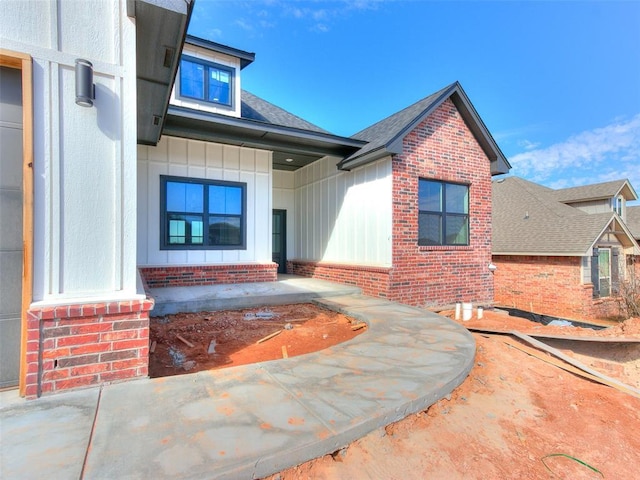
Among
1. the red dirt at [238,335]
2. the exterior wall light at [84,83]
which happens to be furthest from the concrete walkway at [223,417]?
the exterior wall light at [84,83]

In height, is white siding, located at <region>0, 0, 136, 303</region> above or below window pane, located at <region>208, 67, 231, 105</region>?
below

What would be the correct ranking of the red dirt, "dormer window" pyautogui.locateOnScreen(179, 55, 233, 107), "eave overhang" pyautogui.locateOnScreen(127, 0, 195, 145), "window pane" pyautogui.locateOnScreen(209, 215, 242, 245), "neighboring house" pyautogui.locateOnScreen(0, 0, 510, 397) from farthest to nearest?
"dormer window" pyautogui.locateOnScreen(179, 55, 233, 107), "window pane" pyautogui.locateOnScreen(209, 215, 242, 245), the red dirt, "eave overhang" pyautogui.locateOnScreen(127, 0, 195, 145), "neighboring house" pyautogui.locateOnScreen(0, 0, 510, 397)

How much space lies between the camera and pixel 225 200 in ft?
28.2

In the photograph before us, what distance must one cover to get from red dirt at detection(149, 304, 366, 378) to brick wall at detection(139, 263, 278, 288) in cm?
230

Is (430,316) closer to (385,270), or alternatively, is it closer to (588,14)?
(385,270)

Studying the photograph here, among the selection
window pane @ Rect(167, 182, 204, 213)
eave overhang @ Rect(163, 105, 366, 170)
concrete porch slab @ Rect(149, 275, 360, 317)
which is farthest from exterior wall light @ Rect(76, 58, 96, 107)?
window pane @ Rect(167, 182, 204, 213)

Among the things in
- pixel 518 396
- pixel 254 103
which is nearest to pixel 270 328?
pixel 518 396

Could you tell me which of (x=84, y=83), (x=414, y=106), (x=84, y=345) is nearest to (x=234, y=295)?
(x=84, y=345)

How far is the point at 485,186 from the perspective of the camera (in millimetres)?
9211

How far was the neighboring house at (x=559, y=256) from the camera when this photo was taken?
13.4 meters

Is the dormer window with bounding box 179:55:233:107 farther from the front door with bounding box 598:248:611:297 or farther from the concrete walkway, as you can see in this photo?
the front door with bounding box 598:248:611:297

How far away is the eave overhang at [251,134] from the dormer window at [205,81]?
1.72 metres

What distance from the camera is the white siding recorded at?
2.66 meters

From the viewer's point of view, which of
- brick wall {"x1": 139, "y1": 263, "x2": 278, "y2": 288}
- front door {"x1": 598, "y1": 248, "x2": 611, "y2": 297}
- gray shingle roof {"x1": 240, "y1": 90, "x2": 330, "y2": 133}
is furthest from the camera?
front door {"x1": 598, "y1": 248, "x2": 611, "y2": 297}
